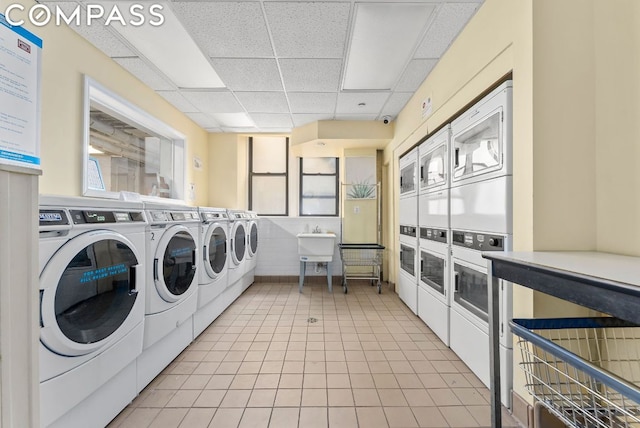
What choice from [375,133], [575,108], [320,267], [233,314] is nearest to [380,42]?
[575,108]

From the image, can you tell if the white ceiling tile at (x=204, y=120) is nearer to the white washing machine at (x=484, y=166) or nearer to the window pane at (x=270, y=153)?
the window pane at (x=270, y=153)

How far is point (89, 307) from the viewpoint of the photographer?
1.27 meters

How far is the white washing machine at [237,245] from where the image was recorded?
3238 millimetres

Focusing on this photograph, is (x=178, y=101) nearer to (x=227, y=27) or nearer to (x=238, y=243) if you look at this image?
(x=227, y=27)

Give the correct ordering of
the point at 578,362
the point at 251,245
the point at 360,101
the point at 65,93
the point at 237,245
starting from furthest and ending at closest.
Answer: the point at 251,245, the point at 237,245, the point at 360,101, the point at 65,93, the point at 578,362

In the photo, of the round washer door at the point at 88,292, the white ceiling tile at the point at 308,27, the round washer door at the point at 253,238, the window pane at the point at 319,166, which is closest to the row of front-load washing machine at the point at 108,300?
the round washer door at the point at 88,292

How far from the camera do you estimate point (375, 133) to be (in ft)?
13.0

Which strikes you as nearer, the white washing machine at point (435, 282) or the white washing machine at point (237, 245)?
the white washing machine at point (435, 282)

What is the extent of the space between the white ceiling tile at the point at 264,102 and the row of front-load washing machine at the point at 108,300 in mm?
1511

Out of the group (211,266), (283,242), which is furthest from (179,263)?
(283,242)

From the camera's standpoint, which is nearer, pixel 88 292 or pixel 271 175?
pixel 88 292

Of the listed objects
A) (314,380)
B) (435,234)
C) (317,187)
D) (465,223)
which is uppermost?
(317,187)

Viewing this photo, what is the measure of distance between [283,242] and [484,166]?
341 centimetres

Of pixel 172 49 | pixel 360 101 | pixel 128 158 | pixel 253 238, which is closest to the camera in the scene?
pixel 172 49
